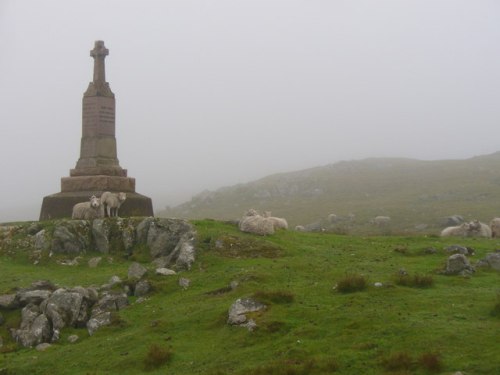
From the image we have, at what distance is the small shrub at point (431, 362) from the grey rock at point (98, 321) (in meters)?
10.2

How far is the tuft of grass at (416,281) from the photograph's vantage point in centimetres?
1972

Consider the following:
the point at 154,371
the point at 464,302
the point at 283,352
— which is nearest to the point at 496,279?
the point at 464,302

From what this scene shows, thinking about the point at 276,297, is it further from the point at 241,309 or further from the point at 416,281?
the point at 416,281

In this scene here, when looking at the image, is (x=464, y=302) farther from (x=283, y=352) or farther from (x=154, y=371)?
(x=154, y=371)

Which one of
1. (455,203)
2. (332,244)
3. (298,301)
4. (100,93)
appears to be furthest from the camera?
(455,203)

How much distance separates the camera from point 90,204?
31.7 meters

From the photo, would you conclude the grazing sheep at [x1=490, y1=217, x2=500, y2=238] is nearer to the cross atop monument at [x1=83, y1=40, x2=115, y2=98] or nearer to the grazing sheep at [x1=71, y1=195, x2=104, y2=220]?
the grazing sheep at [x1=71, y1=195, x2=104, y2=220]

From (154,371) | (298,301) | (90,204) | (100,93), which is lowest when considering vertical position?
(154,371)

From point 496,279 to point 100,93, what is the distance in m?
25.1

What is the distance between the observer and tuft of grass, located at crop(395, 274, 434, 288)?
19719 mm

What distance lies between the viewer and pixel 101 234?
2895cm

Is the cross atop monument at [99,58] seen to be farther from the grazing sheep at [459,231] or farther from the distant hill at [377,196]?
the distant hill at [377,196]

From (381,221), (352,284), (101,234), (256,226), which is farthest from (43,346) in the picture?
(381,221)

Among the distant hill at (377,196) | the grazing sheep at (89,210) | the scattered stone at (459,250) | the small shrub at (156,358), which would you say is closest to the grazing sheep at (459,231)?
the scattered stone at (459,250)
